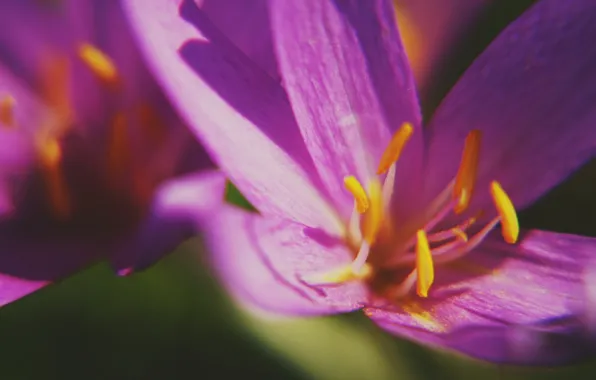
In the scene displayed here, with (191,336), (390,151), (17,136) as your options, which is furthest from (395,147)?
(17,136)

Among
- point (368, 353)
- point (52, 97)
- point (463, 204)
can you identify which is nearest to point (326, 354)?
point (368, 353)

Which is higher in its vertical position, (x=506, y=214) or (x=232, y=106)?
(x=232, y=106)

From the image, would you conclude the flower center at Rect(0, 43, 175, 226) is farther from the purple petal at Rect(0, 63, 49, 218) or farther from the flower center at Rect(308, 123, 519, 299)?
the flower center at Rect(308, 123, 519, 299)

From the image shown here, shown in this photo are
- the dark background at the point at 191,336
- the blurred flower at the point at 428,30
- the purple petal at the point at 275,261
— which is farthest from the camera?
the blurred flower at the point at 428,30

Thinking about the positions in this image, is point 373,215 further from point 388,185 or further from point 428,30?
point 428,30

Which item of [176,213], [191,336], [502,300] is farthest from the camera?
[191,336]

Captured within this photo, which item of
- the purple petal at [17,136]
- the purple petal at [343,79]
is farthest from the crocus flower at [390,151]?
the purple petal at [17,136]

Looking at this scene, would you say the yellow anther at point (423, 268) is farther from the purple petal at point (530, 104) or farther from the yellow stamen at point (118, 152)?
the yellow stamen at point (118, 152)

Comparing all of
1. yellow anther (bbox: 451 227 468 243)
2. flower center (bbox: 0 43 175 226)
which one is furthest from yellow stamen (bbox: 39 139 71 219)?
yellow anther (bbox: 451 227 468 243)
